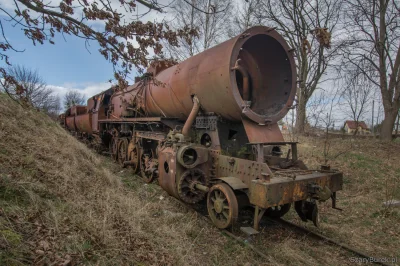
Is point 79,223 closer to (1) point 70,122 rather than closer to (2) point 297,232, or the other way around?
(2) point 297,232

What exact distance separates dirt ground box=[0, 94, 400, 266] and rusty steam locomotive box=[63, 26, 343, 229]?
1.78ft

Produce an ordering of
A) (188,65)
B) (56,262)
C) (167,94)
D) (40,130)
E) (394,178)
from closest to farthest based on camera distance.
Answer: (56,262)
(188,65)
(167,94)
(40,130)
(394,178)

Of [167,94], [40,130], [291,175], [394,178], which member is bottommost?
[394,178]

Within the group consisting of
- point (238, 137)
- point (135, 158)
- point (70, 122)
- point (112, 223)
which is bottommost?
point (112, 223)

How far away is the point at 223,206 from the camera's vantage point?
178 inches

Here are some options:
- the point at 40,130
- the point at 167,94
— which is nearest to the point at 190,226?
the point at 167,94

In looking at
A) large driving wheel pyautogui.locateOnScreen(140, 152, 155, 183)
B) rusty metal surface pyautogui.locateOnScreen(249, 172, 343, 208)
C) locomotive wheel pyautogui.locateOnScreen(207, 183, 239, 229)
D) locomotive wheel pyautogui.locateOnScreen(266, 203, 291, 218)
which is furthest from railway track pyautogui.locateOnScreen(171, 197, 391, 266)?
large driving wheel pyautogui.locateOnScreen(140, 152, 155, 183)

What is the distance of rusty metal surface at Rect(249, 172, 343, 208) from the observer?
3871 mm

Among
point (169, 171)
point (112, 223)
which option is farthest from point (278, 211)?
point (112, 223)

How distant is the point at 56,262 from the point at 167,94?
460 centimetres

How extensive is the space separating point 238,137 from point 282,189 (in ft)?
6.16

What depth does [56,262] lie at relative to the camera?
259 cm

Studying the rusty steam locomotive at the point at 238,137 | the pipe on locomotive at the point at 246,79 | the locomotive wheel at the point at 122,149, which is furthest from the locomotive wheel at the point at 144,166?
the pipe on locomotive at the point at 246,79

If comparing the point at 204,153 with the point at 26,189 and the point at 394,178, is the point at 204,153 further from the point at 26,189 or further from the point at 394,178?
the point at 394,178
